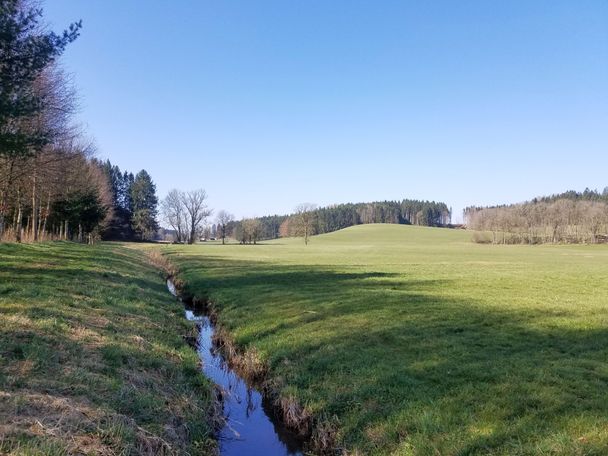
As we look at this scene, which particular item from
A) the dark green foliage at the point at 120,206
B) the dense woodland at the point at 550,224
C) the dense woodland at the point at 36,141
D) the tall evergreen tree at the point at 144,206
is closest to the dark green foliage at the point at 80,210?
the dense woodland at the point at 36,141

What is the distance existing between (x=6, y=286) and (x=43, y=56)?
7.63m

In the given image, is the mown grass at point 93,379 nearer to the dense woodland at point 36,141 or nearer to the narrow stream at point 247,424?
the narrow stream at point 247,424

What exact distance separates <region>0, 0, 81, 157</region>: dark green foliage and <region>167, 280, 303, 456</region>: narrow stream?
9907mm

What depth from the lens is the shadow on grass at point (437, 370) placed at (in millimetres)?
6688

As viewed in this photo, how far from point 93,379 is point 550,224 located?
145 meters

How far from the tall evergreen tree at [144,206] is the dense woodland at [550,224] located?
98463mm

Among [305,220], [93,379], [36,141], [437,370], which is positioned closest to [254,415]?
[93,379]

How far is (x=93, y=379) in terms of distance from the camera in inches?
303

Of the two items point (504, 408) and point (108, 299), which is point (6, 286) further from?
point (504, 408)

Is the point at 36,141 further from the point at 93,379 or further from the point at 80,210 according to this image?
the point at 80,210

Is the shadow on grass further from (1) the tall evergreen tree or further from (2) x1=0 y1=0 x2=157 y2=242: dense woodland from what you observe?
(1) the tall evergreen tree

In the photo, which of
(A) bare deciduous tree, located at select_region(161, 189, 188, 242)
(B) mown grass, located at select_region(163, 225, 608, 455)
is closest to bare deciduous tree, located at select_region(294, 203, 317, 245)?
(A) bare deciduous tree, located at select_region(161, 189, 188, 242)

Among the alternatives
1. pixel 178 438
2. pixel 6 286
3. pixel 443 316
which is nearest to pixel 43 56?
pixel 6 286

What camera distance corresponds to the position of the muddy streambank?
8.11 meters
